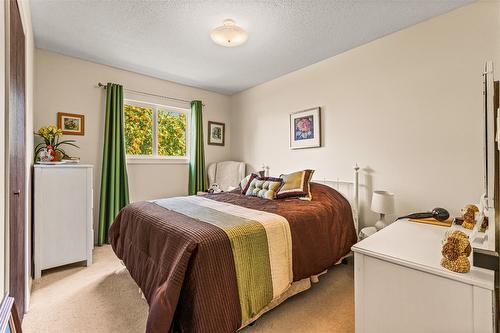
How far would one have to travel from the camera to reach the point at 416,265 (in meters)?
1.04

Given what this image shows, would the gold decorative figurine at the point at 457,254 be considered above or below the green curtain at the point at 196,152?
below

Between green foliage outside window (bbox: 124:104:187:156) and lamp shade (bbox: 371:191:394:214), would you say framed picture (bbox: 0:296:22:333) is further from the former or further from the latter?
green foliage outside window (bbox: 124:104:187:156)

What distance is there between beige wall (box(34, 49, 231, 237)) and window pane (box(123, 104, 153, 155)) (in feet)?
0.66

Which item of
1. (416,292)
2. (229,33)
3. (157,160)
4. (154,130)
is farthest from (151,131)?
(416,292)

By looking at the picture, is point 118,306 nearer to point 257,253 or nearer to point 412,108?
point 257,253

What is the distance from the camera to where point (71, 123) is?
10.1ft

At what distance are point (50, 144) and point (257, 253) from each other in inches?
108

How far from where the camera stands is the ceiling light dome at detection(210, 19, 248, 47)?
213 cm

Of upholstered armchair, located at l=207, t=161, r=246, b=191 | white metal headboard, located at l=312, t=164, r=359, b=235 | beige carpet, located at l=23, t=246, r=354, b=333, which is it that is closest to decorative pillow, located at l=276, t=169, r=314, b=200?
white metal headboard, located at l=312, t=164, r=359, b=235

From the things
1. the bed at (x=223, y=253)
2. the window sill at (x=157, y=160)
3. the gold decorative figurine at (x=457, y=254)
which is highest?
the window sill at (x=157, y=160)

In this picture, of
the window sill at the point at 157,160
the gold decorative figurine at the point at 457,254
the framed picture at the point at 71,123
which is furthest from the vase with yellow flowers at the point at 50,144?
the gold decorative figurine at the point at 457,254

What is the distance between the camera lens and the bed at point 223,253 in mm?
1345

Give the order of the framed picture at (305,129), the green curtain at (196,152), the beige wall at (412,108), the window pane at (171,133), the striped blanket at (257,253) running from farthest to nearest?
the green curtain at (196,152), the window pane at (171,133), the framed picture at (305,129), the beige wall at (412,108), the striped blanket at (257,253)

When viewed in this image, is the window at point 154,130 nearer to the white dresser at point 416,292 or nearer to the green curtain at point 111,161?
the green curtain at point 111,161
